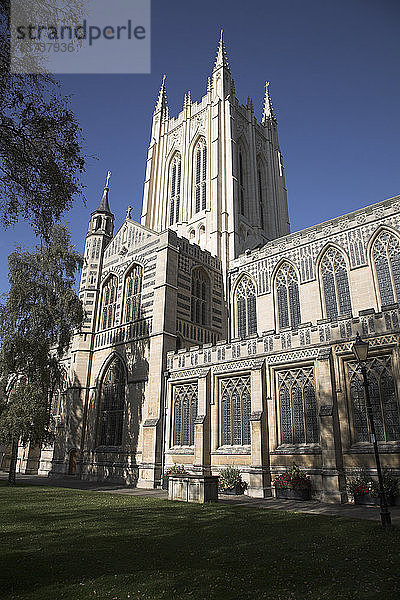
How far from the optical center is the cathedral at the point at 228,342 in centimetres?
1775

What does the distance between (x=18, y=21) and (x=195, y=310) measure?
23.3 metres

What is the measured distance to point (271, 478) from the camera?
19.2m

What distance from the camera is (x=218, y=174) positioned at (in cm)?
4091

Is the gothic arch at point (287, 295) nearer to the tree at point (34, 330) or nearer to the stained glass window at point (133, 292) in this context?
the stained glass window at point (133, 292)

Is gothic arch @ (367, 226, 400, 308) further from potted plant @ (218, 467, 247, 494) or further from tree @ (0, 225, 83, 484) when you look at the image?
tree @ (0, 225, 83, 484)

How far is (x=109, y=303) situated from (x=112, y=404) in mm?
8285

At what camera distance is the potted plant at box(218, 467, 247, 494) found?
1959cm

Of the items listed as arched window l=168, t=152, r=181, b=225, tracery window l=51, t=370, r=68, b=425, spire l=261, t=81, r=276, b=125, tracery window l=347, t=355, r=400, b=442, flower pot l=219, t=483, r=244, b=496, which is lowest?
flower pot l=219, t=483, r=244, b=496

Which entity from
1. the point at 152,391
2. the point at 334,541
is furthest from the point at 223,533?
the point at 152,391

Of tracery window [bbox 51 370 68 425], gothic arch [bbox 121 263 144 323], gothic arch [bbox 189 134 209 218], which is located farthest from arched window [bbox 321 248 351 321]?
tracery window [bbox 51 370 68 425]

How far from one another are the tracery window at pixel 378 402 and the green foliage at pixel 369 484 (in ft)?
4.43

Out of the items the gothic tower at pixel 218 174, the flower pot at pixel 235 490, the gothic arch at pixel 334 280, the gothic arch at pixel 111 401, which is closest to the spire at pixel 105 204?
the gothic tower at pixel 218 174

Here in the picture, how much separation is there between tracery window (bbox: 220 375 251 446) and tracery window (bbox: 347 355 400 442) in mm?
5732

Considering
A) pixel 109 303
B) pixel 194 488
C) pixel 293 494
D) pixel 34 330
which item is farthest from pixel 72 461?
pixel 293 494
